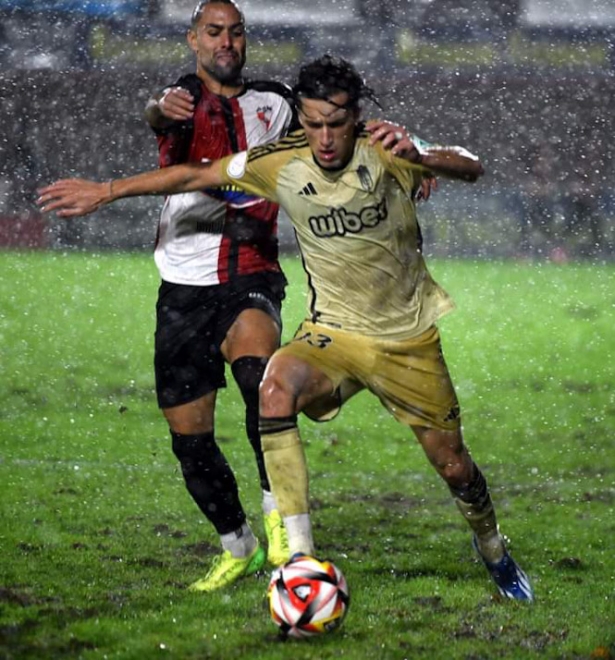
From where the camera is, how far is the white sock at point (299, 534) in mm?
4488

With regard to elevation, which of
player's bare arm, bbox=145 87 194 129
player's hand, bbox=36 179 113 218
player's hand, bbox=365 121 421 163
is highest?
player's hand, bbox=365 121 421 163

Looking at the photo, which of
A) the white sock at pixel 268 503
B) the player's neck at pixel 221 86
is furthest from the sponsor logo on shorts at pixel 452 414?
the player's neck at pixel 221 86

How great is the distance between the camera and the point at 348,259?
491 cm

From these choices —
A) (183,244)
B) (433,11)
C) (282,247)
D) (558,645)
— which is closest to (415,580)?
(558,645)

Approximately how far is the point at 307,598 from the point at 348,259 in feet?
4.10

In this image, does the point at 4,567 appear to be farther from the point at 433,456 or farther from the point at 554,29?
the point at 554,29

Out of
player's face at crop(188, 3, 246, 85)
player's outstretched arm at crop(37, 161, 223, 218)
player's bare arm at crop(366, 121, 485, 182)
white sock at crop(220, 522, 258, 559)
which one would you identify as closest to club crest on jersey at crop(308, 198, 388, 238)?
player's bare arm at crop(366, 121, 485, 182)

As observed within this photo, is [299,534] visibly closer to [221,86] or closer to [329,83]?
[329,83]

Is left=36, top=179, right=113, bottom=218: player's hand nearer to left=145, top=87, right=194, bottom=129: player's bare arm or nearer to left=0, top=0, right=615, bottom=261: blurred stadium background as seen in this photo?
left=145, top=87, right=194, bottom=129: player's bare arm

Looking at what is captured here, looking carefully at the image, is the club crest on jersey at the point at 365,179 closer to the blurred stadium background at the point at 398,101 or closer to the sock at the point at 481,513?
the sock at the point at 481,513

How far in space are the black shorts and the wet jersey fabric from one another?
6 cm

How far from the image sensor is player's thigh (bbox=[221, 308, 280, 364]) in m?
5.34

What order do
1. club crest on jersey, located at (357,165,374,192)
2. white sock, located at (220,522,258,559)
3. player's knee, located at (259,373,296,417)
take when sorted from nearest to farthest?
player's knee, located at (259,373,296,417), club crest on jersey, located at (357,165,374,192), white sock, located at (220,522,258,559)

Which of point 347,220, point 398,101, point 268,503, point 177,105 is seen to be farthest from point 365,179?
point 398,101
